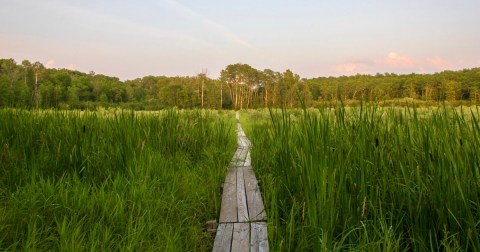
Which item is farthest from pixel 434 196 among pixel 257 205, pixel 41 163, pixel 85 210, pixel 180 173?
pixel 41 163

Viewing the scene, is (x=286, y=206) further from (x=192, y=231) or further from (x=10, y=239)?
(x=10, y=239)

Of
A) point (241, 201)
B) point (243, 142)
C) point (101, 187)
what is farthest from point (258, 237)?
point (243, 142)

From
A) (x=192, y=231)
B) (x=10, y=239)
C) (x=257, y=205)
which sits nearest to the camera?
(x=10, y=239)

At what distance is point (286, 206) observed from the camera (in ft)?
7.07

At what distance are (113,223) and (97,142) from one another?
1.70 meters

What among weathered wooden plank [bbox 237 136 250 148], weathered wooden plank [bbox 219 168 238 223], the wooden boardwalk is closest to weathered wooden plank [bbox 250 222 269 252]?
the wooden boardwalk

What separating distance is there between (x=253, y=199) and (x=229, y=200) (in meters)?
0.22

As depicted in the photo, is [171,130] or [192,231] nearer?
[192,231]

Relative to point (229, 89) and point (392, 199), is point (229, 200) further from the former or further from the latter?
point (229, 89)

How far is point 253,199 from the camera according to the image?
2.65m

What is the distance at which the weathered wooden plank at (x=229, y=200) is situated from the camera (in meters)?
→ 2.29

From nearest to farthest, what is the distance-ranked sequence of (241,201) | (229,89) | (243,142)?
(241,201) < (243,142) < (229,89)

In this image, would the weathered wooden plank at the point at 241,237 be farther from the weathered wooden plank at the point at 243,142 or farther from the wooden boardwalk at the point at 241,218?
the weathered wooden plank at the point at 243,142

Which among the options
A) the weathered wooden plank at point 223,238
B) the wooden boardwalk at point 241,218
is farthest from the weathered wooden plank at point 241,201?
the weathered wooden plank at point 223,238
